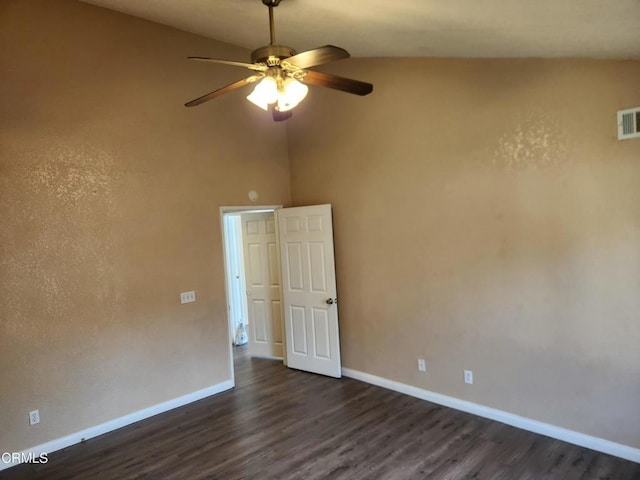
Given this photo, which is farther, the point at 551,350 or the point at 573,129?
the point at 551,350

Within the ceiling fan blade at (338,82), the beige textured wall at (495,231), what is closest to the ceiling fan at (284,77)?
the ceiling fan blade at (338,82)

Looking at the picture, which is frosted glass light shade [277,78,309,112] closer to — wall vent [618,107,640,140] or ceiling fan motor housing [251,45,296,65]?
ceiling fan motor housing [251,45,296,65]

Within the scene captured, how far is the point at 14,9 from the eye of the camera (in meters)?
3.44

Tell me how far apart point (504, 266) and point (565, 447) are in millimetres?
1477

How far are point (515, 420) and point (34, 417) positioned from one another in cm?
418

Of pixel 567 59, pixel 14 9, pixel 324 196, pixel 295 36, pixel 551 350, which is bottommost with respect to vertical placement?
pixel 551 350

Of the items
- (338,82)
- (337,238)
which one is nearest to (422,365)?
(337,238)

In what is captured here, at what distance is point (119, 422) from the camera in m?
3.99

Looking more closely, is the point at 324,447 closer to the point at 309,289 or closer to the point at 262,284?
the point at 309,289

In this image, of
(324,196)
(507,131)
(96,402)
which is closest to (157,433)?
(96,402)

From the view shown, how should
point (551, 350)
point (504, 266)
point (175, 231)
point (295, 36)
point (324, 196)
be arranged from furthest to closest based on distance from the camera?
point (324, 196) → point (175, 231) → point (295, 36) → point (504, 266) → point (551, 350)

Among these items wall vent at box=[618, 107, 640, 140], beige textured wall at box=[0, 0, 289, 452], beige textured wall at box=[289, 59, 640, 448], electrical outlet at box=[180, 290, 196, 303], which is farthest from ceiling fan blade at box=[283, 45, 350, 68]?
electrical outlet at box=[180, 290, 196, 303]

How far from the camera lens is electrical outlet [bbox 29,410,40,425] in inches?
137

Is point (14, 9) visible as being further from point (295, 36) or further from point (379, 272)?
point (379, 272)
